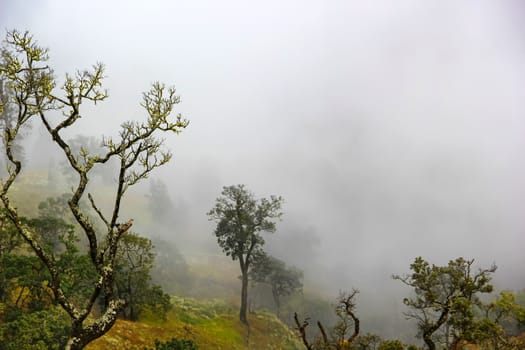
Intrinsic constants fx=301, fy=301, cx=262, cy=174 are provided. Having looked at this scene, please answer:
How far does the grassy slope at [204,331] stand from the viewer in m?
21.2

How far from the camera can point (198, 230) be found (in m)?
132

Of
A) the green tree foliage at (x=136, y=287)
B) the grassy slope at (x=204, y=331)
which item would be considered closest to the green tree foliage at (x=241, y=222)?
the grassy slope at (x=204, y=331)

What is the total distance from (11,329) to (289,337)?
33.8 m

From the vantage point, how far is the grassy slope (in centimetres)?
2117

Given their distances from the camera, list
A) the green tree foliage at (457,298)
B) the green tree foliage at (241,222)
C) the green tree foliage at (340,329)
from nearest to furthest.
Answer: the green tree foliage at (457,298) → the green tree foliage at (340,329) → the green tree foliage at (241,222)

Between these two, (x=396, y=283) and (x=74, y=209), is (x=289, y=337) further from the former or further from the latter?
(x=396, y=283)

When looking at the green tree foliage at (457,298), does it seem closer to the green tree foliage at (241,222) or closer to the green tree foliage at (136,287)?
the green tree foliage at (136,287)

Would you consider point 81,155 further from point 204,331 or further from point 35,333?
point 204,331

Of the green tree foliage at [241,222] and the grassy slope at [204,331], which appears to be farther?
the green tree foliage at [241,222]

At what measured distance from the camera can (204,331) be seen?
31.6 m

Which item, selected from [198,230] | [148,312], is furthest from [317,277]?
[148,312]

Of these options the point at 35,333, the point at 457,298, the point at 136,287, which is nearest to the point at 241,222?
the point at 136,287

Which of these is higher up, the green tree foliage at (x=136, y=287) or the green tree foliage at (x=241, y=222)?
the green tree foliage at (x=241, y=222)

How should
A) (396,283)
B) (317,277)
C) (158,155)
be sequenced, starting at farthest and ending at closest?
(396,283) < (317,277) < (158,155)
